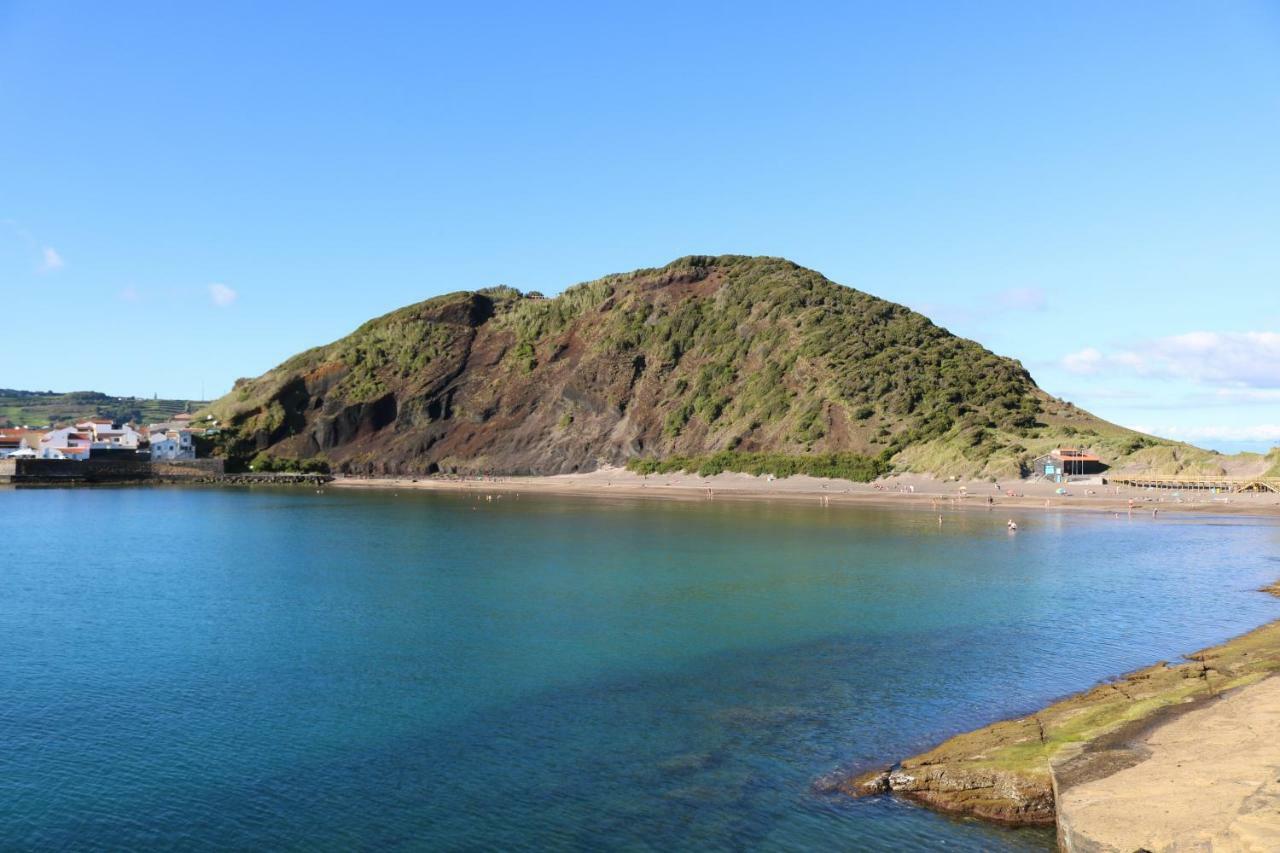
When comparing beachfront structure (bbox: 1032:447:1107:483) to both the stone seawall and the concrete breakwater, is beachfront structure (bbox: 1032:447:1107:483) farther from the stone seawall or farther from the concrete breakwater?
the stone seawall

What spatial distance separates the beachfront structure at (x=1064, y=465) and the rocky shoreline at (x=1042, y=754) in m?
77.7

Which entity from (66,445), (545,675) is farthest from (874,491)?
(66,445)

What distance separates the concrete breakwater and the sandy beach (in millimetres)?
14241

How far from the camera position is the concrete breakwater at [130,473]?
13200 centimetres

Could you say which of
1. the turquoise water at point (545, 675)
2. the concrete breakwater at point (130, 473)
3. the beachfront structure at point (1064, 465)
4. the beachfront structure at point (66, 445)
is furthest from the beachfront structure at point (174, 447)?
the beachfront structure at point (1064, 465)

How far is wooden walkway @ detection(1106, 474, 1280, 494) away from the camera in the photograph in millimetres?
86838

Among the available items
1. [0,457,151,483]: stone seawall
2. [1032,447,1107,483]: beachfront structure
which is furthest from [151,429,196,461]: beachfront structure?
[1032,447,1107,483]: beachfront structure

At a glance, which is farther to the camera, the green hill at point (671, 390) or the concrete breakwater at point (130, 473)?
the concrete breakwater at point (130, 473)

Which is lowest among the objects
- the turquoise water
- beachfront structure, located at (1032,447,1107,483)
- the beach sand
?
the turquoise water

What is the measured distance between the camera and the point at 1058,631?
32531 mm

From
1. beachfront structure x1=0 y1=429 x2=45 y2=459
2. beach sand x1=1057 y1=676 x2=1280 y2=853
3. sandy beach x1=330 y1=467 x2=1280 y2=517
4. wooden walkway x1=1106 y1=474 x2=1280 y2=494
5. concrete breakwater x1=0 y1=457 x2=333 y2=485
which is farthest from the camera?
beachfront structure x1=0 y1=429 x2=45 y2=459

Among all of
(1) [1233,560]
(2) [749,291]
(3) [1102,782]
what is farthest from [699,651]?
(2) [749,291]

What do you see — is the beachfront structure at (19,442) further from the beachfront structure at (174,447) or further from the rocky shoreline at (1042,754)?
the rocky shoreline at (1042,754)

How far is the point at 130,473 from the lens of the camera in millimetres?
140000
